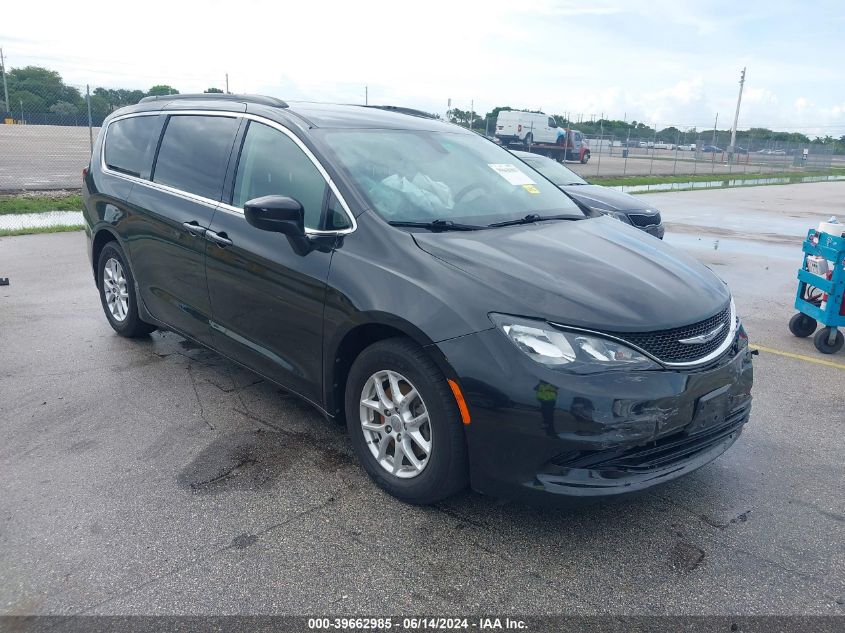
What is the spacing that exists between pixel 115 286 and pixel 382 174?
294cm

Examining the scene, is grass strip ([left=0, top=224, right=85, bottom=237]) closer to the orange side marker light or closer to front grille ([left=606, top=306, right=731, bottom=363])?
the orange side marker light

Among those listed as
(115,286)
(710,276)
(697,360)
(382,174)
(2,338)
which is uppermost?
(382,174)

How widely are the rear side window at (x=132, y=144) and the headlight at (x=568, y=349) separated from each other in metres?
3.27

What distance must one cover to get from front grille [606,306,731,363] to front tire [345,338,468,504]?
784 millimetres

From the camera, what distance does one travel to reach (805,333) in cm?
645

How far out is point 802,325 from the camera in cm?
642

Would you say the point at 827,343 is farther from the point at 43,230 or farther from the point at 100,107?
the point at 100,107

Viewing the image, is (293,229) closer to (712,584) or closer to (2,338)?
(712,584)

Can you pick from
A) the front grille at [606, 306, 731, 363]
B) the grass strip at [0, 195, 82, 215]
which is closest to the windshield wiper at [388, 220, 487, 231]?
the front grille at [606, 306, 731, 363]

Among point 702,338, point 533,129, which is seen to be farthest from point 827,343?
point 533,129

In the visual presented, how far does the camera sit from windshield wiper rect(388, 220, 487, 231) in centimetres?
358

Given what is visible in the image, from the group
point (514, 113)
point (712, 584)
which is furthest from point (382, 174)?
point (514, 113)

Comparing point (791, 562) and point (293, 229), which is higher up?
point (293, 229)

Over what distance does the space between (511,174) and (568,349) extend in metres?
1.85
